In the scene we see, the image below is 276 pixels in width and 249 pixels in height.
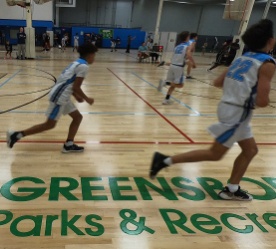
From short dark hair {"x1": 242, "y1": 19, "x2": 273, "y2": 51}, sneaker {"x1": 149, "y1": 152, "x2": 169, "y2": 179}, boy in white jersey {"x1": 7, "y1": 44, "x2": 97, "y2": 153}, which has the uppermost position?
short dark hair {"x1": 242, "y1": 19, "x2": 273, "y2": 51}

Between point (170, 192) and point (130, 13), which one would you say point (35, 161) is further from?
point (130, 13)

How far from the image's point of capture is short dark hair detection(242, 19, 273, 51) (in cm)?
233

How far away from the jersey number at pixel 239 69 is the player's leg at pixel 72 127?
2017 mm

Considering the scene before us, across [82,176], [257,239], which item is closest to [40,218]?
[82,176]

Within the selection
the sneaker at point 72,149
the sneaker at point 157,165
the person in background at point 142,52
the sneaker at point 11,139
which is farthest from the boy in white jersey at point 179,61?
the person in background at point 142,52

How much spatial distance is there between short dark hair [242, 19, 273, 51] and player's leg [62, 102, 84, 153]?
7.30ft

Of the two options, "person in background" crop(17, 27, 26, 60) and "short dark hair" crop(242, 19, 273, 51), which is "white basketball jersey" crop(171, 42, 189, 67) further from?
"person in background" crop(17, 27, 26, 60)

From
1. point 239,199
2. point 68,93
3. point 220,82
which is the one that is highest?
point 220,82

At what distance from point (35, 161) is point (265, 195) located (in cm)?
271

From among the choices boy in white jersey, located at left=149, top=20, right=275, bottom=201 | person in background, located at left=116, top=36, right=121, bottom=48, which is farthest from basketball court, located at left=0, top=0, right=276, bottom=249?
person in background, located at left=116, top=36, right=121, bottom=48

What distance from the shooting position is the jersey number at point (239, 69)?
2389mm

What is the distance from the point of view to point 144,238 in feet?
7.58

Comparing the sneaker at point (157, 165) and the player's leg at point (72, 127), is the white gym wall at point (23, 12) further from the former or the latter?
the sneaker at point (157, 165)

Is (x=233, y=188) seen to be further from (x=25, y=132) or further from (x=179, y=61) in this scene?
(x=179, y=61)
